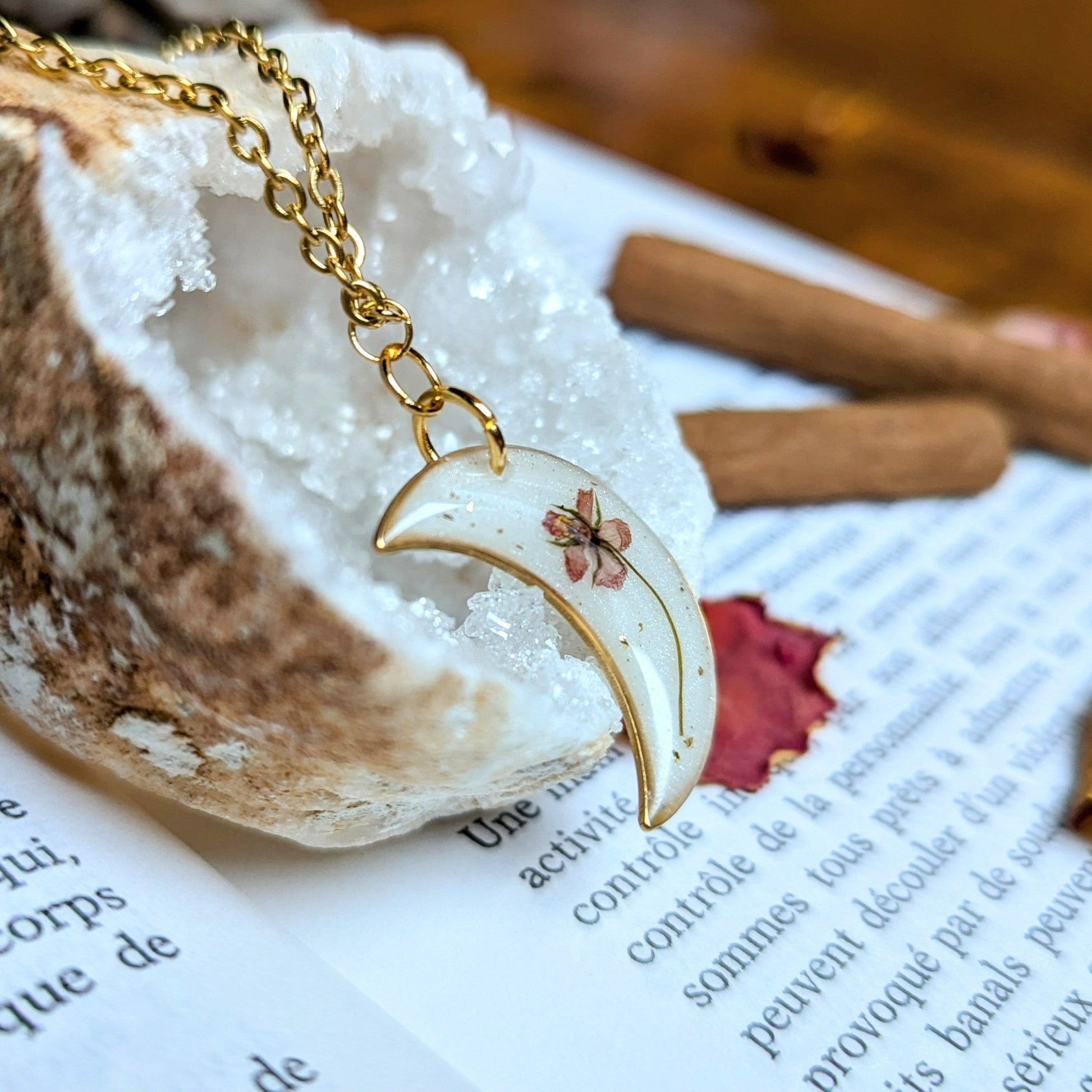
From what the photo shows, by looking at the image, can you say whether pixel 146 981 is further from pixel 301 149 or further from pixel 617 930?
pixel 301 149

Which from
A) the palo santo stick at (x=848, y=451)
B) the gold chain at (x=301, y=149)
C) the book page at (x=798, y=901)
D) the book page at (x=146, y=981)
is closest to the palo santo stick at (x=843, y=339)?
the palo santo stick at (x=848, y=451)

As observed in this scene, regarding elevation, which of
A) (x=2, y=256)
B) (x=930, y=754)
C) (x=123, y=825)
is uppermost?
(x=2, y=256)

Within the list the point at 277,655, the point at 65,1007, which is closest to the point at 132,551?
the point at 277,655

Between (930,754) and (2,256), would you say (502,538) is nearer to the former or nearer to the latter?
(2,256)

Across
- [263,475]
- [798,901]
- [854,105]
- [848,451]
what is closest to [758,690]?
[798,901]

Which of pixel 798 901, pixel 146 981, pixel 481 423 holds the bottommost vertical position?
pixel 798 901
